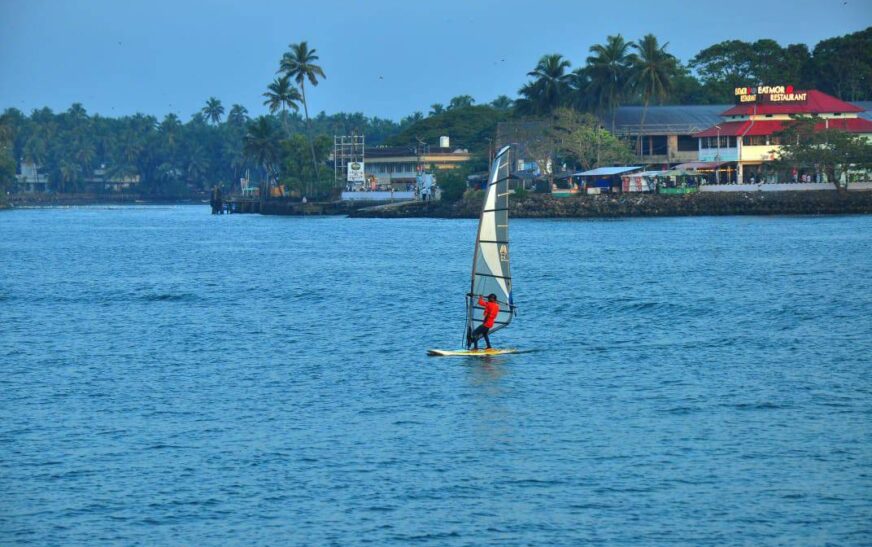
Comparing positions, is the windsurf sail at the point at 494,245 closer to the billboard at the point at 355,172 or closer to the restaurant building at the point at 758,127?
the restaurant building at the point at 758,127

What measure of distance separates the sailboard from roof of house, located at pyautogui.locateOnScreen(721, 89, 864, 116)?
103520 mm

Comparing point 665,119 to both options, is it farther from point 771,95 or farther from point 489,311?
point 489,311

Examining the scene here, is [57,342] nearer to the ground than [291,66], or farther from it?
nearer to the ground

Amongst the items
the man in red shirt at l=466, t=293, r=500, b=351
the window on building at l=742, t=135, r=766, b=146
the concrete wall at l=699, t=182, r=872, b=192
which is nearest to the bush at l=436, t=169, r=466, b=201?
the concrete wall at l=699, t=182, r=872, b=192

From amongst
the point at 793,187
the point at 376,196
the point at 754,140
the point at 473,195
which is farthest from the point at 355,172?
the point at 793,187

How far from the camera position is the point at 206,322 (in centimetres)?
5312

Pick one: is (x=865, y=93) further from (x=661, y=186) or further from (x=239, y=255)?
(x=239, y=255)

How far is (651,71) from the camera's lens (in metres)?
149

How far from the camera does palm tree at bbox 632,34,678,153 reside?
149 meters

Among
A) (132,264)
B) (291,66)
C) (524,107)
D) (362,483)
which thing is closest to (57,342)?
(362,483)

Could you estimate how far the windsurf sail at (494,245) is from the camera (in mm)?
38844

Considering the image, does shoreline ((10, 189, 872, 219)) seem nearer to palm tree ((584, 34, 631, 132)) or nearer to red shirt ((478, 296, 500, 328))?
palm tree ((584, 34, 631, 132))

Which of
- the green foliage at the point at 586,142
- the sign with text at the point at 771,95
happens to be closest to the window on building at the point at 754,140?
the sign with text at the point at 771,95

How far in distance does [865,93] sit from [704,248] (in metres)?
99.6
